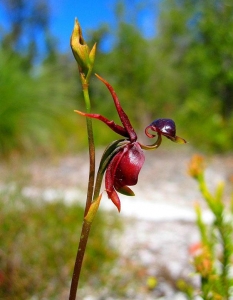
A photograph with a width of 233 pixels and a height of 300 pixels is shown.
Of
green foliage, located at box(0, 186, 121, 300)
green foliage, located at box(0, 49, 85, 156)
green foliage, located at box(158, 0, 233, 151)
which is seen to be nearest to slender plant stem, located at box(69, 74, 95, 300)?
green foliage, located at box(0, 186, 121, 300)

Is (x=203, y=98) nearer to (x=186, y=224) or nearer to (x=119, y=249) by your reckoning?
(x=186, y=224)

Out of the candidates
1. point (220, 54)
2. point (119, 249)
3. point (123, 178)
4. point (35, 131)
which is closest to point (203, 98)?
point (220, 54)

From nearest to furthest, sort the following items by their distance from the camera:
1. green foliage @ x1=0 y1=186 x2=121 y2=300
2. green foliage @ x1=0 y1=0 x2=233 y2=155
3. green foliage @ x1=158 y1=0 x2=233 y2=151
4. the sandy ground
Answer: green foliage @ x1=0 y1=186 x2=121 y2=300 < the sandy ground < green foliage @ x1=0 y1=0 x2=233 y2=155 < green foliage @ x1=158 y1=0 x2=233 y2=151

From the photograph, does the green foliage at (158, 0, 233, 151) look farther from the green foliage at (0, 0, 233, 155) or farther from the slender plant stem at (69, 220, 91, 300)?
the slender plant stem at (69, 220, 91, 300)

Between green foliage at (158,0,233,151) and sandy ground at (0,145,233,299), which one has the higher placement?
green foliage at (158,0,233,151)

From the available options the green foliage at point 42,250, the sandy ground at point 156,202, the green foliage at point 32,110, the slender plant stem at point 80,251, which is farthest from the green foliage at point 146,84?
the slender plant stem at point 80,251

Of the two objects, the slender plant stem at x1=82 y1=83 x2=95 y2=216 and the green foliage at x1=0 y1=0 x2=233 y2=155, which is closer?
the slender plant stem at x1=82 y1=83 x2=95 y2=216

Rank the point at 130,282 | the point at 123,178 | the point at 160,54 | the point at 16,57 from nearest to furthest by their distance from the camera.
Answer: the point at 123,178, the point at 130,282, the point at 16,57, the point at 160,54

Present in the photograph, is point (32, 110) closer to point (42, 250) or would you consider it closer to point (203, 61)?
point (203, 61)
